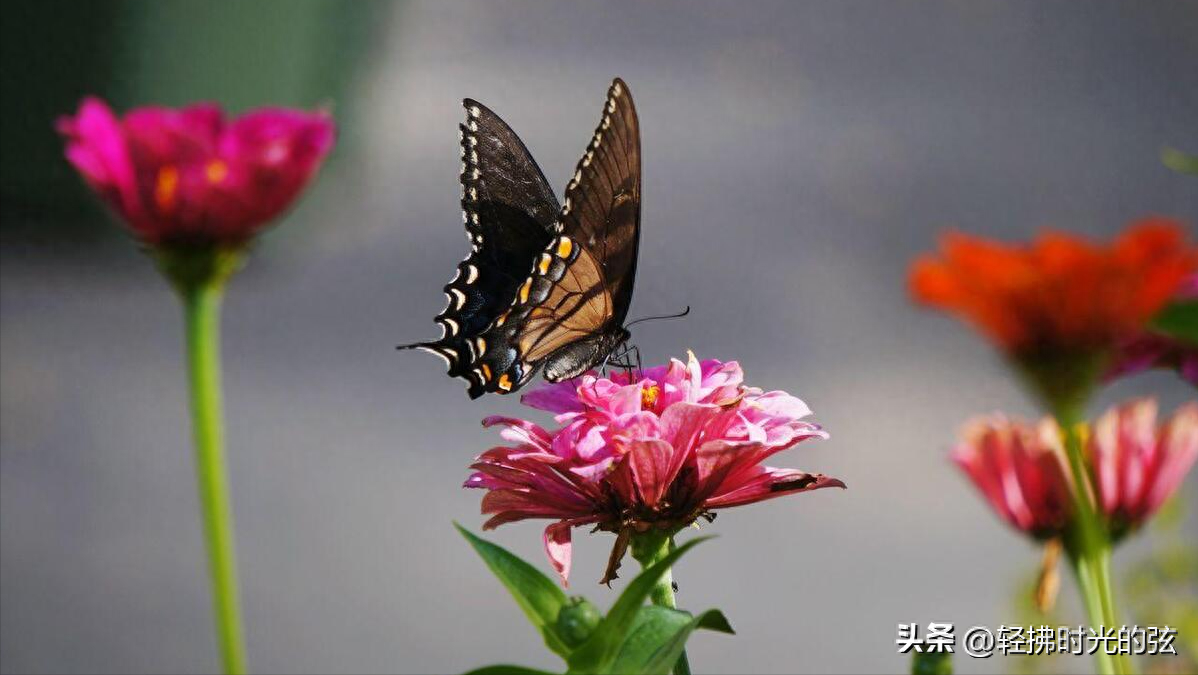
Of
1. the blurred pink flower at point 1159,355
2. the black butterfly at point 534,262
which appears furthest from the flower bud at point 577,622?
the black butterfly at point 534,262

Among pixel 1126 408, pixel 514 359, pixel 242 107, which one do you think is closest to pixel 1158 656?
pixel 1126 408

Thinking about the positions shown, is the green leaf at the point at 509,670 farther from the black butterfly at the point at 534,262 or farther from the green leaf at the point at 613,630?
the black butterfly at the point at 534,262

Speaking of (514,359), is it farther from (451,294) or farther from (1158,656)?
(1158,656)

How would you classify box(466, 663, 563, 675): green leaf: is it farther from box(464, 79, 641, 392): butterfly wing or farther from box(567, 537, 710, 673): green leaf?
box(464, 79, 641, 392): butterfly wing

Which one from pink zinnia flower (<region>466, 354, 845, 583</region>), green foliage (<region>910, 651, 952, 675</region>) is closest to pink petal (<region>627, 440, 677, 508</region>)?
pink zinnia flower (<region>466, 354, 845, 583</region>)

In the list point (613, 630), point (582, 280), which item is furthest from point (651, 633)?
point (582, 280)

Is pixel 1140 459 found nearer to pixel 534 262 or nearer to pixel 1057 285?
pixel 1057 285
